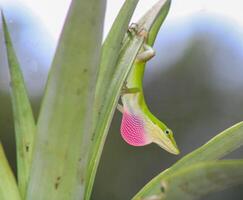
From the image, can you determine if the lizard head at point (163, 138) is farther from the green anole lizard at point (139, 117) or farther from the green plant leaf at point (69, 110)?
the green plant leaf at point (69, 110)

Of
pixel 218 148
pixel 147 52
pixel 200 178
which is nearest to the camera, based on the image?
pixel 200 178

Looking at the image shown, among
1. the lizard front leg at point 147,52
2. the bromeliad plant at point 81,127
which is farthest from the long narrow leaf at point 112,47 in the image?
the lizard front leg at point 147,52

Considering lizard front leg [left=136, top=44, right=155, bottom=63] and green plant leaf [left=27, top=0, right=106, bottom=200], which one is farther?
lizard front leg [left=136, top=44, right=155, bottom=63]

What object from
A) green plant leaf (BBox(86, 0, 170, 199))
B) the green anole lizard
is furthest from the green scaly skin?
green plant leaf (BBox(86, 0, 170, 199))

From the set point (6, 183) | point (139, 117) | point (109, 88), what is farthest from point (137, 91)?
point (6, 183)

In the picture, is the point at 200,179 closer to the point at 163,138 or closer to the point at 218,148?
the point at 218,148

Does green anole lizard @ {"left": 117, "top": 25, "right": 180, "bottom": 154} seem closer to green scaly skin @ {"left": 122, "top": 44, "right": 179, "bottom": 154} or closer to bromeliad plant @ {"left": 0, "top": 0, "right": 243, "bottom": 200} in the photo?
green scaly skin @ {"left": 122, "top": 44, "right": 179, "bottom": 154}
